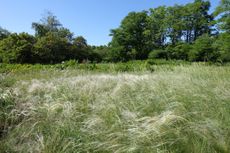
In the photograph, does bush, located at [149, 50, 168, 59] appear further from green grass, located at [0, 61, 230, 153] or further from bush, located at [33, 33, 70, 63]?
green grass, located at [0, 61, 230, 153]

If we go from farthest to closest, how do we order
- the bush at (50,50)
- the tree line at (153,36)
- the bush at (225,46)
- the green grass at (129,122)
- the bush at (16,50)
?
1. the tree line at (153,36)
2. the bush at (50,50)
3. the bush at (16,50)
4. the bush at (225,46)
5. the green grass at (129,122)

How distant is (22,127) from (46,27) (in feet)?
114

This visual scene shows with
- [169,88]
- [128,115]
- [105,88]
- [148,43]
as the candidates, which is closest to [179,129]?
[128,115]

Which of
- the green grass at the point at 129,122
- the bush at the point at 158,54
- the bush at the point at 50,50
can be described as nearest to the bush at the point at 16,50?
the bush at the point at 50,50

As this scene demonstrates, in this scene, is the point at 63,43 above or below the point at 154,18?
below

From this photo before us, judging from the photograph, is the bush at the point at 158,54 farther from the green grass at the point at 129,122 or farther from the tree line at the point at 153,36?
the green grass at the point at 129,122

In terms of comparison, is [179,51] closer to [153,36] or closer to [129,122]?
[153,36]

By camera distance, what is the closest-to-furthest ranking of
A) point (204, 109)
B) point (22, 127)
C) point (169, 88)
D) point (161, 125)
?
point (161, 125), point (22, 127), point (204, 109), point (169, 88)

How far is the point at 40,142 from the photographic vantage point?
5.28 ft

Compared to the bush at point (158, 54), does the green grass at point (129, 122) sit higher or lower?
higher

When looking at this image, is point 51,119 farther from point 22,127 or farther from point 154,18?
point 154,18

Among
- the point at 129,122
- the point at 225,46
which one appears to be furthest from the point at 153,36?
the point at 129,122

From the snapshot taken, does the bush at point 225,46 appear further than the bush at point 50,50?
No

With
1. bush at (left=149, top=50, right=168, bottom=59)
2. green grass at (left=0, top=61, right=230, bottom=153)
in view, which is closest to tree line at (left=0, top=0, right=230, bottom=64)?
bush at (left=149, top=50, right=168, bottom=59)
